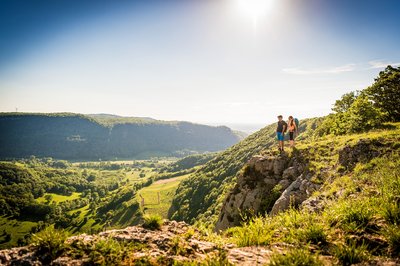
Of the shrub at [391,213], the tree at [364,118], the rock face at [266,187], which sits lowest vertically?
the rock face at [266,187]

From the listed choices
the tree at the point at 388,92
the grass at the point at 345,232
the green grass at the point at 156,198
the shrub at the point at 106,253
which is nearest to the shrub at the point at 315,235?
the grass at the point at 345,232

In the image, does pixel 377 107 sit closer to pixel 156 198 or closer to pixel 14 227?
pixel 156 198

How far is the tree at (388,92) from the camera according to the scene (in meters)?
30.6

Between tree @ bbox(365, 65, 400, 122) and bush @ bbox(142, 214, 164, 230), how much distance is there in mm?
34496

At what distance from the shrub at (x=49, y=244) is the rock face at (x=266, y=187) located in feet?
38.9

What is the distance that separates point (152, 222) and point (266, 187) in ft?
44.6

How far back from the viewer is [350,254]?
498cm

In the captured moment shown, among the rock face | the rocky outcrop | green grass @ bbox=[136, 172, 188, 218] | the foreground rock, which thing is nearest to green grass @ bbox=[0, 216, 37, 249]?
green grass @ bbox=[136, 172, 188, 218]

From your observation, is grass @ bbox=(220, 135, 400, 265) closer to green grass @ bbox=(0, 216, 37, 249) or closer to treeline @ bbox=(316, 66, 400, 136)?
treeline @ bbox=(316, 66, 400, 136)

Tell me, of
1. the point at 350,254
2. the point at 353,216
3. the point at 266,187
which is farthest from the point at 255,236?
the point at 266,187

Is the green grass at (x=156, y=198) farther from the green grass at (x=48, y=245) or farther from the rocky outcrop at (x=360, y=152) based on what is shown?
the green grass at (x=48, y=245)

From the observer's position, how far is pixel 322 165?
15.9m

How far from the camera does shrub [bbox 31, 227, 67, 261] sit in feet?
17.8

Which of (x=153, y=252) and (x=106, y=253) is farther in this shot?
(x=153, y=252)
